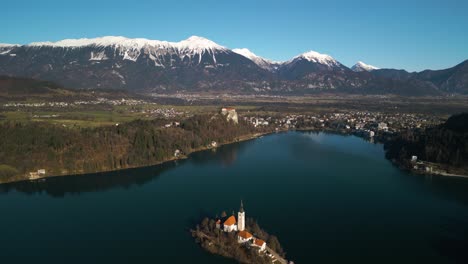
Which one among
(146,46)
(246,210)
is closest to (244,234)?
(246,210)

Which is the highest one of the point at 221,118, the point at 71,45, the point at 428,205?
the point at 71,45

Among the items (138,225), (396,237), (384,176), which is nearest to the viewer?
(396,237)

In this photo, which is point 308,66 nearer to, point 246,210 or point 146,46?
point 146,46

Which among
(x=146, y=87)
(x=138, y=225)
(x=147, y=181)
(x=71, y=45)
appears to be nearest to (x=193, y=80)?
(x=146, y=87)

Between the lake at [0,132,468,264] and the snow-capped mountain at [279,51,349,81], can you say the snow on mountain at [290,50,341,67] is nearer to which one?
the snow-capped mountain at [279,51,349,81]

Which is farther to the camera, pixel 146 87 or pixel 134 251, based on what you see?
pixel 146 87

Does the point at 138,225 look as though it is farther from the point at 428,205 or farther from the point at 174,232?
the point at 428,205

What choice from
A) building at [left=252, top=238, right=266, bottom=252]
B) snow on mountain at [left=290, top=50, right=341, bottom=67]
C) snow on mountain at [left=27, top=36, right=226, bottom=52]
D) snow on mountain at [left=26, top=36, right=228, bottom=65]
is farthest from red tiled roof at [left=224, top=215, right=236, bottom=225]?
snow on mountain at [left=290, top=50, right=341, bottom=67]

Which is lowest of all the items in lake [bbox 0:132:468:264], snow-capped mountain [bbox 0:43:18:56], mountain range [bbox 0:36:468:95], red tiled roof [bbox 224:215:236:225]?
lake [bbox 0:132:468:264]
